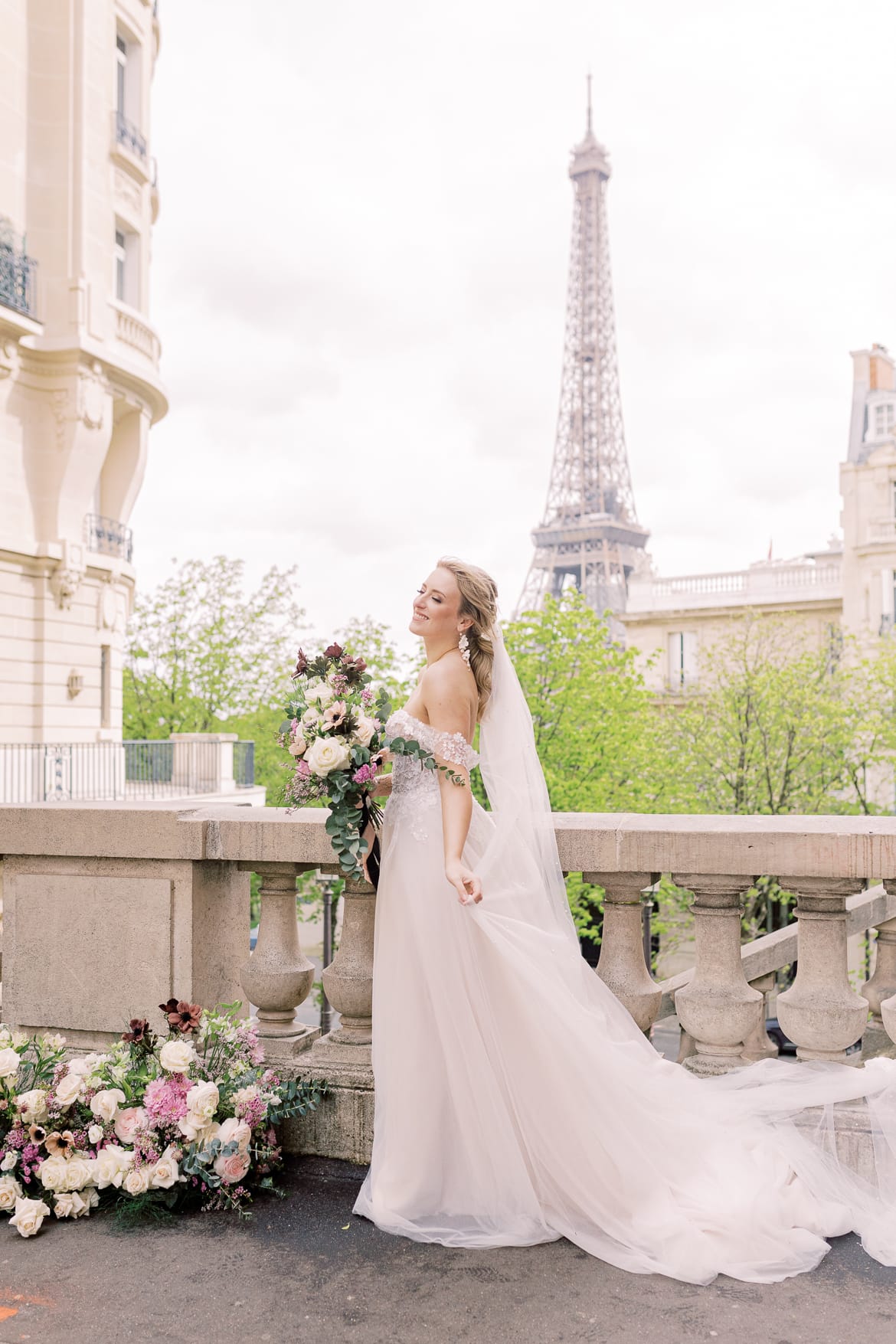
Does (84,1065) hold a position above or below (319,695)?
below

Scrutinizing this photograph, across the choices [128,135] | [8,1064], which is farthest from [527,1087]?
[128,135]

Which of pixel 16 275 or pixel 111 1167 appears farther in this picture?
pixel 16 275

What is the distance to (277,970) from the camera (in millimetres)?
4359

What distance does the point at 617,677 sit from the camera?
2673cm

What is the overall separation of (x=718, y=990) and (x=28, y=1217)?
8.01ft

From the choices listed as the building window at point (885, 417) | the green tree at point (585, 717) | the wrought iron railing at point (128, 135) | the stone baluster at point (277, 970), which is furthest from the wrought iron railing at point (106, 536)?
the building window at point (885, 417)

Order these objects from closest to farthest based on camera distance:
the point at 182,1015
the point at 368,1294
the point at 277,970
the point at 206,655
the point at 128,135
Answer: the point at 368,1294, the point at 182,1015, the point at 277,970, the point at 128,135, the point at 206,655

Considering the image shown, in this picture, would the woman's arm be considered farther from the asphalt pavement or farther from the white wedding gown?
the asphalt pavement

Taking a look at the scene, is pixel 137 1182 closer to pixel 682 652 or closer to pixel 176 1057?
pixel 176 1057

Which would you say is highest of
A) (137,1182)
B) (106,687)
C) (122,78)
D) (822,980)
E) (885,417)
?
(122,78)

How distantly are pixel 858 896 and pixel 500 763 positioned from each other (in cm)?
216

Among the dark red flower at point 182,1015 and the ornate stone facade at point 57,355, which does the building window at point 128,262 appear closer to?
the ornate stone facade at point 57,355

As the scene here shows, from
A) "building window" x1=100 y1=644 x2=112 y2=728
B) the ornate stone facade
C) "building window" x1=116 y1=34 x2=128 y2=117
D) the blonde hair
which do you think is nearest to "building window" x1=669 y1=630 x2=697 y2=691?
"building window" x1=100 y1=644 x2=112 y2=728

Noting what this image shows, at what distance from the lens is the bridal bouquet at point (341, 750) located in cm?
382
